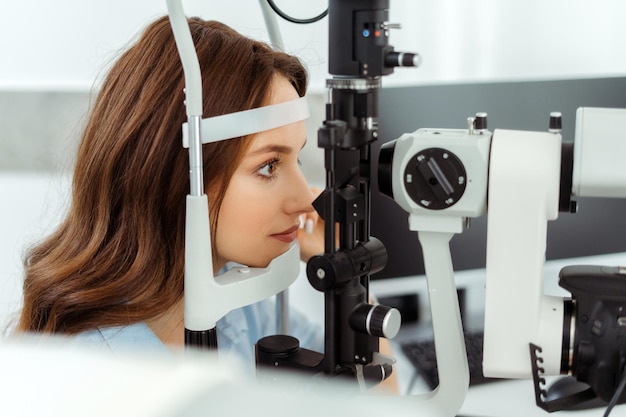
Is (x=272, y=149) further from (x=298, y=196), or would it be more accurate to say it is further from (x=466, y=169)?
(x=466, y=169)

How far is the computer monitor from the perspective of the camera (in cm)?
141

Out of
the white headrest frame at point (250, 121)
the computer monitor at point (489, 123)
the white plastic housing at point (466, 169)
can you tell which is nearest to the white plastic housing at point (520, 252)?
the white plastic housing at point (466, 169)

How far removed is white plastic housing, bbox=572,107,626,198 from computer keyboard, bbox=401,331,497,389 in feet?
2.22

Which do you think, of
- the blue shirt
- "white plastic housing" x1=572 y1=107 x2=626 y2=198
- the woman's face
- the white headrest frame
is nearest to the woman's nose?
the woman's face

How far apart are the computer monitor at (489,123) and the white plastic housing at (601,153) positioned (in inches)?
25.7

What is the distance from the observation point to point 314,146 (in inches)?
68.1

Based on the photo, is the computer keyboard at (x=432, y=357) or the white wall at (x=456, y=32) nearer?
the computer keyboard at (x=432, y=357)

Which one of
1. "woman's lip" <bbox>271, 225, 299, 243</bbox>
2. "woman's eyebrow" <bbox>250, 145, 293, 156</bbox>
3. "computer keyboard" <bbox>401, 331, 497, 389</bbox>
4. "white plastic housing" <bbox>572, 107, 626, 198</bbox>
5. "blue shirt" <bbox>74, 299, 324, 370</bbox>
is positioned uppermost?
"white plastic housing" <bbox>572, 107, 626, 198</bbox>

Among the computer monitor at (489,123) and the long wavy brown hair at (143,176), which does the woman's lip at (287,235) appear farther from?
the computer monitor at (489,123)

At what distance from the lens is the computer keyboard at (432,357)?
4.40 feet

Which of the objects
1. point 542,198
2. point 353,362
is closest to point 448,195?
point 542,198

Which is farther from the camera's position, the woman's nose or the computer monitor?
the computer monitor

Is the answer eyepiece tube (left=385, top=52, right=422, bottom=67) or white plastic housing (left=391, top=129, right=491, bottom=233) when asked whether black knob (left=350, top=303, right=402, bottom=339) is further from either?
eyepiece tube (left=385, top=52, right=422, bottom=67)

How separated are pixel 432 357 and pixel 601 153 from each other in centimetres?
76
